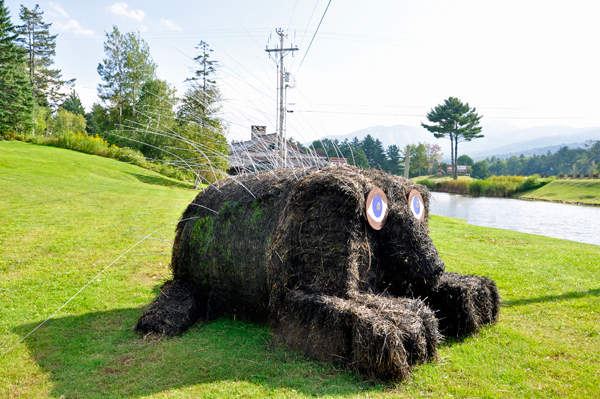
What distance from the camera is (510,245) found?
1032cm

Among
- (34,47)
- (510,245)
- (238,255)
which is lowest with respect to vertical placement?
(510,245)

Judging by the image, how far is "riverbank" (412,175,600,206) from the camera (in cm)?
3378

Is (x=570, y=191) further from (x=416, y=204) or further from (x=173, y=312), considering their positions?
(x=173, y=312)

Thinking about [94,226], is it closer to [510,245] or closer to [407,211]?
[407,211]

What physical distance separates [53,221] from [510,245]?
12427 mm

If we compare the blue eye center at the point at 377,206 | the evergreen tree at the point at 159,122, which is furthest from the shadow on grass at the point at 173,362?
the evergreen tree at the point at 159,122

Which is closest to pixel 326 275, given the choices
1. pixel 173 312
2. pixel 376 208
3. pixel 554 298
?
pixel 376 208

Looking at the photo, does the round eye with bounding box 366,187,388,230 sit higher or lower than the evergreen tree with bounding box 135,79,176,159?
lower

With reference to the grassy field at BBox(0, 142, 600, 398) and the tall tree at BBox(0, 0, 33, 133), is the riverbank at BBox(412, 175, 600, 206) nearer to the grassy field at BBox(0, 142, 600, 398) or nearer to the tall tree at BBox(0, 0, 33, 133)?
the grassy field at BBox(0, 142, 600, 398)

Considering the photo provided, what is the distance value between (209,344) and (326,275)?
1.41m

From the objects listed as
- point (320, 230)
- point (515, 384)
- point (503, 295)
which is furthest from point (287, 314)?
point (503, 295)

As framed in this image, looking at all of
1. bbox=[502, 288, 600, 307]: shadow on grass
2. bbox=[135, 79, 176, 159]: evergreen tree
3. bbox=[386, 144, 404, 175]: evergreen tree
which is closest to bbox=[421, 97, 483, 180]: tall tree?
bbox=[386, 144, 404, 175]: evergreen tree

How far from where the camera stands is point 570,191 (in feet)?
117

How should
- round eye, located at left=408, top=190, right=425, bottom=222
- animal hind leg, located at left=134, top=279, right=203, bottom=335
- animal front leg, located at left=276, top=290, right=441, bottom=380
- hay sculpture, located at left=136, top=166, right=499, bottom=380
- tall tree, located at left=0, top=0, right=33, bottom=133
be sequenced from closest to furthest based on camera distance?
animal front leg, located at left=276, top=290, right=441, bottom=380, hay sculpture, located at left=136, top=166, right=499, bottom=380, animal hind leg, located at left=134, top=279, right=203, bottom=335, round eye, located at left=408, top=190, right=425, bottom=222, tall tree, located at left=0, top=0, right=33, bottom=133
